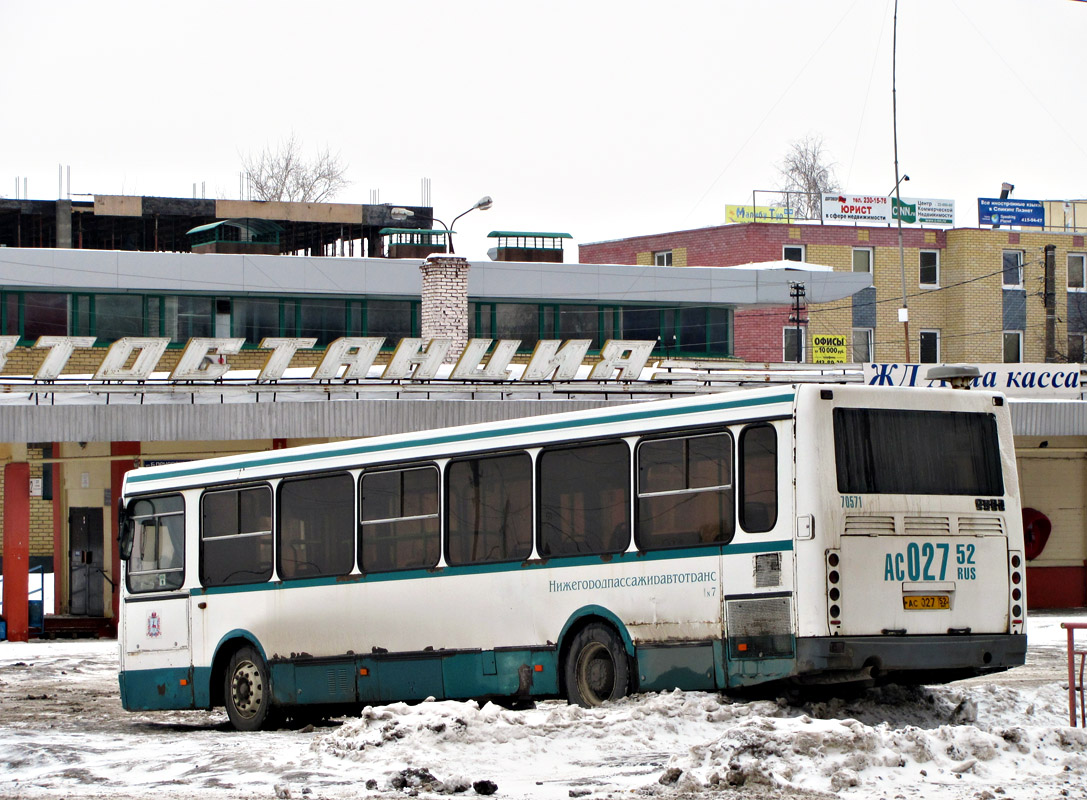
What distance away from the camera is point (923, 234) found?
69875mm

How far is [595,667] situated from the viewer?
1331 centimetres

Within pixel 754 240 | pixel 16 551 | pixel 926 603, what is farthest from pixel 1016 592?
pixel 754 240

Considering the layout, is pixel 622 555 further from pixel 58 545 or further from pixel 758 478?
pixel 58 545

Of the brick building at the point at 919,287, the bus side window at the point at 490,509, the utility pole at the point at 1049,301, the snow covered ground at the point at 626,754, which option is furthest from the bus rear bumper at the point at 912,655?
the brick building at the point at 919,287

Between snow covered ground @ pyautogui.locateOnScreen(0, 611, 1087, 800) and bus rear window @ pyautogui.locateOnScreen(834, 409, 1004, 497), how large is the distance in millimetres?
1731

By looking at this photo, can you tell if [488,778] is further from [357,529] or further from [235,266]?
[235,266]

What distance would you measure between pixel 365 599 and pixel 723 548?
435cm

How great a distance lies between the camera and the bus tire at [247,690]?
1609 cm

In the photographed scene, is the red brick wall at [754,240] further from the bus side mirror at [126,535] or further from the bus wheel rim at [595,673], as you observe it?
the bus wheel rim at [595,673]

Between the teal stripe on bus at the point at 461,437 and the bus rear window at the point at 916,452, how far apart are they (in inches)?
25.1

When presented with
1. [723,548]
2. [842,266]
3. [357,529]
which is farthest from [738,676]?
[842,266]

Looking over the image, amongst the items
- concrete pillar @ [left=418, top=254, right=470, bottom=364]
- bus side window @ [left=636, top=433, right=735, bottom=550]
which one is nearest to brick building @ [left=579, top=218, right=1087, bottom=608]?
concrete pillar @ [left=418, top=254, right=470, bottom=364]

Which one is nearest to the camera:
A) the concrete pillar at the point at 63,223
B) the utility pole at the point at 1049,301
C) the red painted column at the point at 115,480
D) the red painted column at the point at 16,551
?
the red painted column at the point at 16,551

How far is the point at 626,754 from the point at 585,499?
289 centimetres
